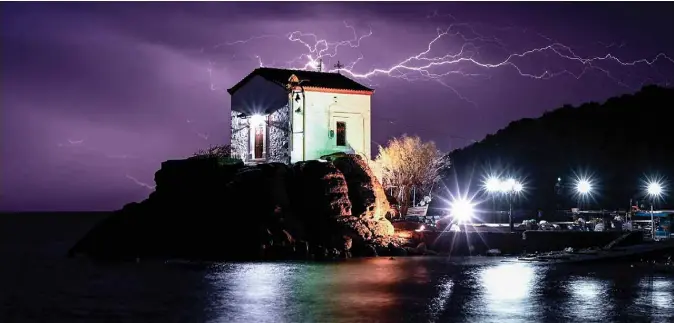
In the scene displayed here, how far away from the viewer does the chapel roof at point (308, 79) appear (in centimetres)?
5900

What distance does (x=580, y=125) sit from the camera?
110 m

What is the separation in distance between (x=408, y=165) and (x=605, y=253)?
2852 centimetres

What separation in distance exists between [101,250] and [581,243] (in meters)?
A: 32.9

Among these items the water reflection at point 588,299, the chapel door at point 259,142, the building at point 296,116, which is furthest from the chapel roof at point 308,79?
the water reflection at point 588,299

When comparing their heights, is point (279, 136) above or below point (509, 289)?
above

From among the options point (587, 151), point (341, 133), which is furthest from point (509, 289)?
point (587, 151)

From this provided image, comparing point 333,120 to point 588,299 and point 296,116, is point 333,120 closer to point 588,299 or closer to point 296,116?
point 296,116

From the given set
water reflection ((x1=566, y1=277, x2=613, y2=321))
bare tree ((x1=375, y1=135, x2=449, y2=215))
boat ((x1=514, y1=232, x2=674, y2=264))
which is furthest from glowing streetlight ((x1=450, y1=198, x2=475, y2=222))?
water reflection ((x1=566, y1=277, x2=613, y2=321))

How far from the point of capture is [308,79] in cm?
5969

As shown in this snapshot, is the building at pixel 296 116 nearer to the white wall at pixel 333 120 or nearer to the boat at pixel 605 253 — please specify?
the white wall at pixel 333 120

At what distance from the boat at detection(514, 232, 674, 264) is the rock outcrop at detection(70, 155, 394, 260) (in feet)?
38.8

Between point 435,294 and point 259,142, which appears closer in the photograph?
point 435,294

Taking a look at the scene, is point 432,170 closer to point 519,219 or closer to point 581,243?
point 519,219

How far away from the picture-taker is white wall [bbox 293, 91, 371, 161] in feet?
190
